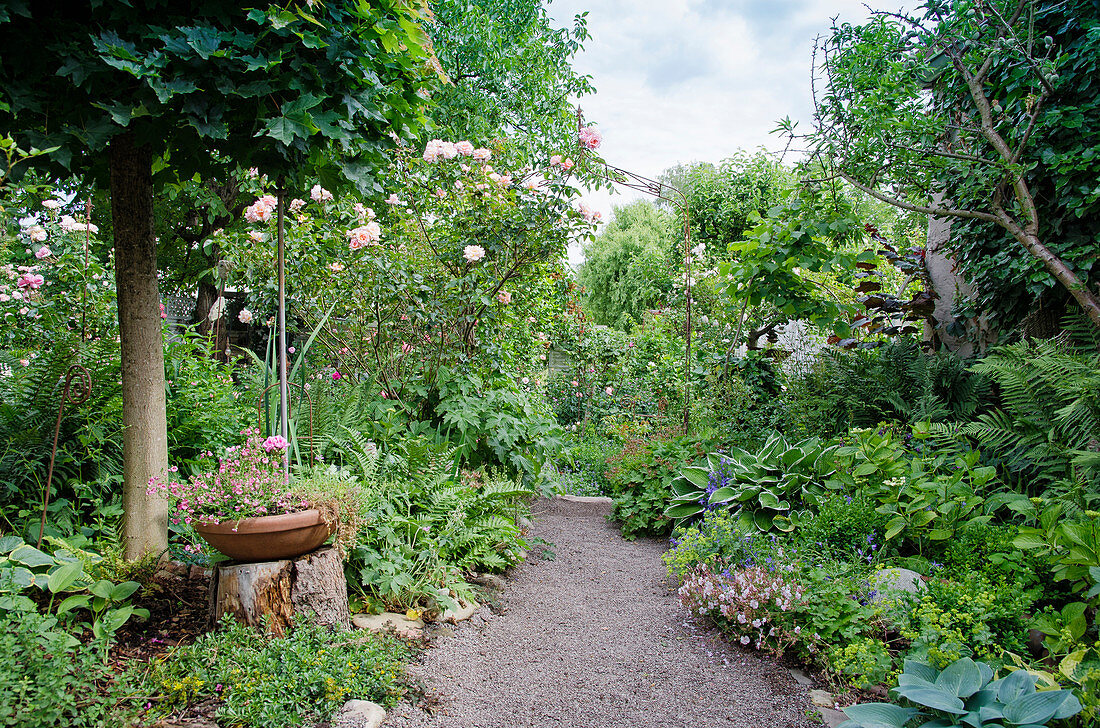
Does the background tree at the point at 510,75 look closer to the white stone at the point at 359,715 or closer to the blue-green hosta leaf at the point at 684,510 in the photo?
the blue-green hosta leaf at the point at 684,510

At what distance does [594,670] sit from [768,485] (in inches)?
66.3

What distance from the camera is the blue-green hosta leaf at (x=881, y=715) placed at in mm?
1585

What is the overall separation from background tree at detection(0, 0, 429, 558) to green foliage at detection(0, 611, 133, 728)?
1.98ft

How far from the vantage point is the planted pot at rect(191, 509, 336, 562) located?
201cm

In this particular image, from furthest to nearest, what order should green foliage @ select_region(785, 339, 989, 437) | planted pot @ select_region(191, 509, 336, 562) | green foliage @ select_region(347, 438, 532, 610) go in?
1. green foliage @ select_region(785, 339, 989, 437)
2. green foliage @ select_region(347, 438, 532, 610)
3. planted pot @ select_region(191, 509, 336, 562)

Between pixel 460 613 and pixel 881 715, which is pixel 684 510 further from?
pixel 881 715

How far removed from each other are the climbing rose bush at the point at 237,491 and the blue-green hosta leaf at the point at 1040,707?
220cm

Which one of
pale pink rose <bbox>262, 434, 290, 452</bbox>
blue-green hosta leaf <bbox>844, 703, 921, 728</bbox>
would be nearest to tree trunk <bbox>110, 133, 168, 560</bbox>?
pale pink rose <bbox>262, 434, 290, 452</bbox>

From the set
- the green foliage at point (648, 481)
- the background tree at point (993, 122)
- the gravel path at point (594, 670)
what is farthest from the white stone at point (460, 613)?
the background tree at point (993, 122)

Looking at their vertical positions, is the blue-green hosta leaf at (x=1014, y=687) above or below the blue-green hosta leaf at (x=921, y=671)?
above

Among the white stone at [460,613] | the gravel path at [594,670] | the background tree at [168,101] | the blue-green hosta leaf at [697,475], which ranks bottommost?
the gravel path at [594,670]

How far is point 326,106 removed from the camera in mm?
1854

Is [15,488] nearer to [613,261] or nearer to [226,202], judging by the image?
[226,202]

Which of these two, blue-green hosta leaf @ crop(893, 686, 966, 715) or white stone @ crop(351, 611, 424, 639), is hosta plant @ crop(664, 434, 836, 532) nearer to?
blue-green hosta leaf @ crop(893, 686, 966, 715)
